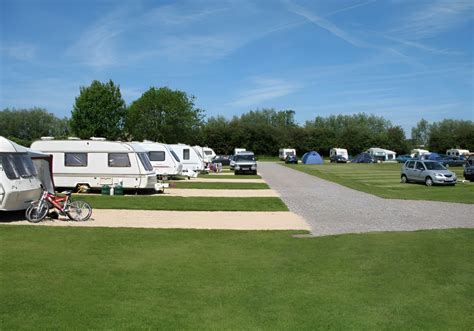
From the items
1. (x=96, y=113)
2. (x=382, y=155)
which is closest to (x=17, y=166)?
(x=96, y=113)

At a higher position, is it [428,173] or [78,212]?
[428,173]

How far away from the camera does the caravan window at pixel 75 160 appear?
22422 millimetres

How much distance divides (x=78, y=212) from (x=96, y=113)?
2286 inches

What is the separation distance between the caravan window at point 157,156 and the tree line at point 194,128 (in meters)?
25.6

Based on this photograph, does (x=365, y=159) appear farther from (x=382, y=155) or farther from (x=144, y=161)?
(x=144, y=161)

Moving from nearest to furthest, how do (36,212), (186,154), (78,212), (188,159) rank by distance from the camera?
1. (36,212)
2. (78,212)
3. (186,154)
4. (188,159)

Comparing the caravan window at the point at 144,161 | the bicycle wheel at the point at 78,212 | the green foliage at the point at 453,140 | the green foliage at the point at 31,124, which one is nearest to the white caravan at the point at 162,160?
the caravan window at the point at 144,161

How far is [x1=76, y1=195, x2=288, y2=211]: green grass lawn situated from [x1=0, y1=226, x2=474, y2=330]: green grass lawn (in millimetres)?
5937

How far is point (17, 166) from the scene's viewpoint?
45.3 ft

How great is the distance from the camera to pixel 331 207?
59.1 feet

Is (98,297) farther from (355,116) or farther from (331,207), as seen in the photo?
(355,116)

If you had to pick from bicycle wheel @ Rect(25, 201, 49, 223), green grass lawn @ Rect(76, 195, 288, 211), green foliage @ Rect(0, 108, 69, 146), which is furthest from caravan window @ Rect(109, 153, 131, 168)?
green foliage @ Rect(0, 108, 69, 146)

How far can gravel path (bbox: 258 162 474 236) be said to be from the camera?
A: 526 inches

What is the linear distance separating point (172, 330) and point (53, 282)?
2.67 meters
